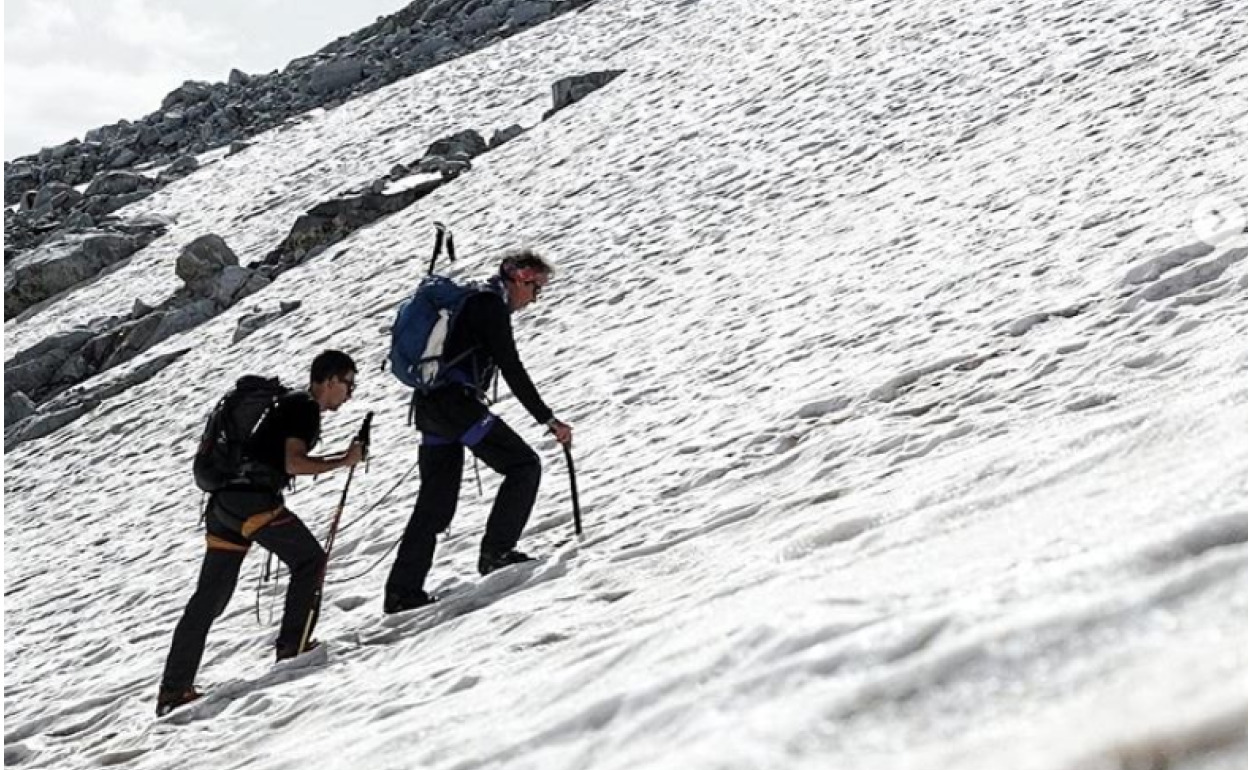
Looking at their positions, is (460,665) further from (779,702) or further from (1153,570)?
(1153,570)

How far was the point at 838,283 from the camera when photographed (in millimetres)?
10195

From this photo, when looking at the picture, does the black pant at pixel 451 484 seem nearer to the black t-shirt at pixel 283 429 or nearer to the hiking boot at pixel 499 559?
the hiking boot at pixel 499 559

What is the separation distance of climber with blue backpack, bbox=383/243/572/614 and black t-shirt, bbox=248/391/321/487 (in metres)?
0.50

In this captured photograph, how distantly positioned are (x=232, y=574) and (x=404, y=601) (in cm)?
94

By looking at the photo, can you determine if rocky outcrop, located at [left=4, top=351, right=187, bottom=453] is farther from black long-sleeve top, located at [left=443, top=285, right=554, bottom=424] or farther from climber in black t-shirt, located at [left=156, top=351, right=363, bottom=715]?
black long-sleeve top, located at [left=443, top=285, right=554, bottom=424]

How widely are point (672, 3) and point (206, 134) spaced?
652 inches

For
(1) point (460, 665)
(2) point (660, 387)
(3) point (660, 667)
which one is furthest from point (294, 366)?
(3) point (660, 667)

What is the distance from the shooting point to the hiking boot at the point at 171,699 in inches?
261

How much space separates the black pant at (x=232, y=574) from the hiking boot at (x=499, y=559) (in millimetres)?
877

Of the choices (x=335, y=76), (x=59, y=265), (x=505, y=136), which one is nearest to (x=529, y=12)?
(x=335, y=76)

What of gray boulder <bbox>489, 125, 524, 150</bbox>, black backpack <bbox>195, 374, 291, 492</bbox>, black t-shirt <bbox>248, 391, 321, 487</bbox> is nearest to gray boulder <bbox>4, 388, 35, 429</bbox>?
gray boulder <bbox>489, 125, 524, 150</bbox>

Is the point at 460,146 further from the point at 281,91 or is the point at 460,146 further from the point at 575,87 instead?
the point at 281,91

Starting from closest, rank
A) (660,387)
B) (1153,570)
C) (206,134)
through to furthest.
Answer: (1153,570)
(660,387)
(206,134)

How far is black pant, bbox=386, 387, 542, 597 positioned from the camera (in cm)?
668
